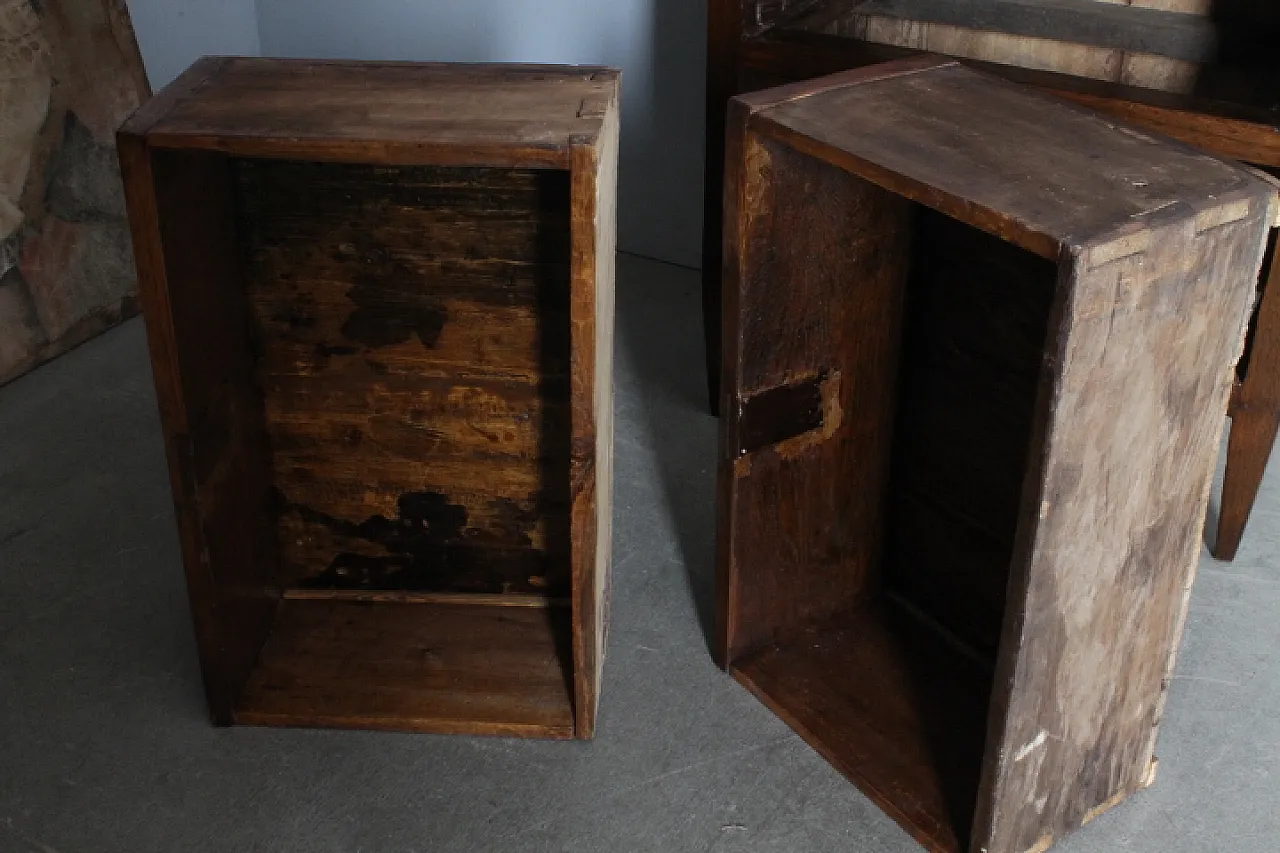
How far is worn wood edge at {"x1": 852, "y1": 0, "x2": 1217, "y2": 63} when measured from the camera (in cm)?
193

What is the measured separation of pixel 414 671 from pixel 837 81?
36.7 inches

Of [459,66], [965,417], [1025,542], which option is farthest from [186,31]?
[1025,542]

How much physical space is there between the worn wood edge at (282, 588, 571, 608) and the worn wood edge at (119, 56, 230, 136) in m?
0.74

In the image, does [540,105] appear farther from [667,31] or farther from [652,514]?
[667,31]

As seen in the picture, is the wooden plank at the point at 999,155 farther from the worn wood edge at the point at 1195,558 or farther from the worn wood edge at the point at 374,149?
the worn wood edge at the point at 374,149

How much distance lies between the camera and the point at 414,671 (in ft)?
6.15

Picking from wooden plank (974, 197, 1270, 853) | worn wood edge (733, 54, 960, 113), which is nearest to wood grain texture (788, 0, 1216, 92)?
worn wood edge (733, 54, 960, 113)

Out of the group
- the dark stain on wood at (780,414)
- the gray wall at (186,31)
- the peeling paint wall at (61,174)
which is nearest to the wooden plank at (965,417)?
the dark stain on wood at (780,414)

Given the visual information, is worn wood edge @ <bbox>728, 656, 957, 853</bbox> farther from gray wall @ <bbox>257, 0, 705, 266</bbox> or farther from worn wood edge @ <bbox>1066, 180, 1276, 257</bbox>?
gray wall @ <bbox>257, 0, 705, 266</bbox>

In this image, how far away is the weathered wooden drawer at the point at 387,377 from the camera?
1.52 metres

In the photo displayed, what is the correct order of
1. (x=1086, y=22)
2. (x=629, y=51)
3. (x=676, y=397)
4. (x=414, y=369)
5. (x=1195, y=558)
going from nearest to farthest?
(x=1195, y=558) → (x=414, y=369) → (x=1086, y=22) → (x=676, y=397) → (x=629, y=51)

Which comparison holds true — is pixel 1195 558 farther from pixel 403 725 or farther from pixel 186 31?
pixel 186 31

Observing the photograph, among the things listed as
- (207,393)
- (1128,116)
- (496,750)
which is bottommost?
(496,750)

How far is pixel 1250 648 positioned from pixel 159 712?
1.48m
